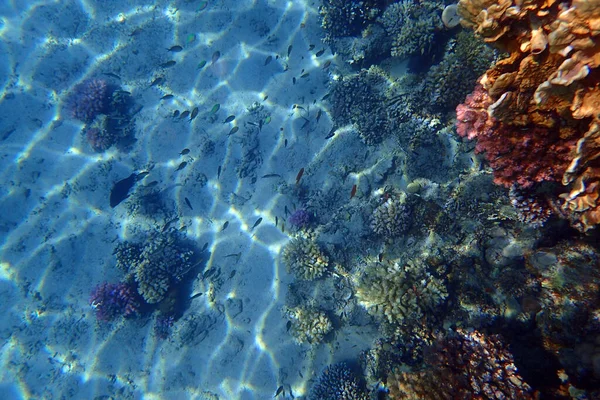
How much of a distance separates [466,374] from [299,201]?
559 cm

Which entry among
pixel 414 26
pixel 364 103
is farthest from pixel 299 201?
pixel 414 26

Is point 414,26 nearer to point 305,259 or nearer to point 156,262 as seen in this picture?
point 305,259

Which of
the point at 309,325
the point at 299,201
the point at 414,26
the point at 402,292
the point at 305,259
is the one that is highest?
the point at 414,26

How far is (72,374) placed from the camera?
903 centimetres

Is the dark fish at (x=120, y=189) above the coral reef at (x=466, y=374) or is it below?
below

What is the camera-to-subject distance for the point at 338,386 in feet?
19.8

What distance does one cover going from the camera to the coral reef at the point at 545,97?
2615 millimetres

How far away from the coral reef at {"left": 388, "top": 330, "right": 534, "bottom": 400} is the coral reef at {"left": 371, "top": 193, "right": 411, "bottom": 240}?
243 cm

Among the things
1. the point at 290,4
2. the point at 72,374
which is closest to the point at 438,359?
the point at 72,374

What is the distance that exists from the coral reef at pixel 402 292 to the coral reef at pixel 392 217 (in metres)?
0.82

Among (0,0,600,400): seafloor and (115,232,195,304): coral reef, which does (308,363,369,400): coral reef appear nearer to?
(0,0,600,400): seafloor

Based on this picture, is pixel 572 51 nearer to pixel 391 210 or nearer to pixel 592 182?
pixel 592 182

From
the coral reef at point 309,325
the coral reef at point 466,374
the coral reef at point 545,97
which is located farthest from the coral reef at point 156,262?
the coral reef at point 545,97

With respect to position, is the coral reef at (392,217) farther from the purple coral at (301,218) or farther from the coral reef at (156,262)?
the coral reef at (156,262)
